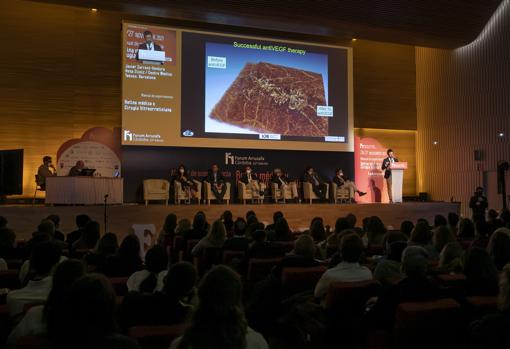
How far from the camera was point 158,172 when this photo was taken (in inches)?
444

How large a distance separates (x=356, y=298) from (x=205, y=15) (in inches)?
358

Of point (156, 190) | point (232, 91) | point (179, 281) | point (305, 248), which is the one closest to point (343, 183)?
point (232, 91)

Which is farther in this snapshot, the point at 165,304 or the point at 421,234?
the point at 421,234

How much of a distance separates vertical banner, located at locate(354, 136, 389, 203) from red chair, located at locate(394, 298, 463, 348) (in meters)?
11.4

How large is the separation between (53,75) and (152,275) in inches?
386

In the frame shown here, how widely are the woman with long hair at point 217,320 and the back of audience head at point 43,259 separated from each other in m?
1.26

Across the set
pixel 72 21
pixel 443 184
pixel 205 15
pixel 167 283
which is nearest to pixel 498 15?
pixel 443 184

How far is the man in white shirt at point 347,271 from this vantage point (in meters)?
2.82

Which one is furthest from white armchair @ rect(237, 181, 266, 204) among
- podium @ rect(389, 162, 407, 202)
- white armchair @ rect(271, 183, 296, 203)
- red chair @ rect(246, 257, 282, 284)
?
red chair @ rect(246, 257, 282, 284)

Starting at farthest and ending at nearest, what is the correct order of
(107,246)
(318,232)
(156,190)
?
(156,190) → (318,232) → (107,246)

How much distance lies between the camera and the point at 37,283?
92.0 inches

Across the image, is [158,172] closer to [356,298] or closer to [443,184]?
[443,184]

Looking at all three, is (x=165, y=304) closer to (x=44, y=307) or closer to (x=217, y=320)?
(x=44, y=307)

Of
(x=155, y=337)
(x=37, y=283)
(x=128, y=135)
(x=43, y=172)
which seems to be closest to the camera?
(x=155, y=337)
